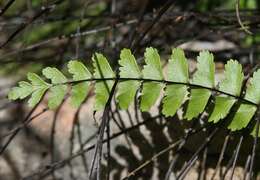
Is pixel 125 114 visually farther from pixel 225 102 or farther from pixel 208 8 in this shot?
pixel 208 8

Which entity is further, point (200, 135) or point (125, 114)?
point (125, 114)

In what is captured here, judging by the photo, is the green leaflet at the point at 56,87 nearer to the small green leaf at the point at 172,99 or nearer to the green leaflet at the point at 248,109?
the small green leaf at the point at 172,99

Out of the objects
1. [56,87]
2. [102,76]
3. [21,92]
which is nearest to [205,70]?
[102,76]

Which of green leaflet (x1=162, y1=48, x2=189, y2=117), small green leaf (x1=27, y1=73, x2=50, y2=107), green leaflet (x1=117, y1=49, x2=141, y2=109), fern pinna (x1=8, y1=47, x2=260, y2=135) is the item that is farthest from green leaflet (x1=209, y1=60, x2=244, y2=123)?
small green leaf (x1=27, y1=73, x2=50, y2=107)

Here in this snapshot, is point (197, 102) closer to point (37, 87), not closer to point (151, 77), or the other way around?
point (151, 77)

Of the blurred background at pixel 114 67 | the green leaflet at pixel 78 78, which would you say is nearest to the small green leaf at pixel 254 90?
the blurred background at pixel 114 67

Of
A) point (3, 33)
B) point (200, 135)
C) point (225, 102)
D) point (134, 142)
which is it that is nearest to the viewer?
point (225, 102)

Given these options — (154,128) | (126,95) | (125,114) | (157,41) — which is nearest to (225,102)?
(126,95)
